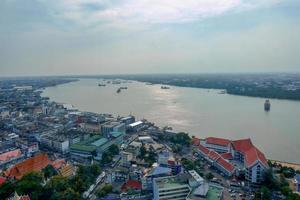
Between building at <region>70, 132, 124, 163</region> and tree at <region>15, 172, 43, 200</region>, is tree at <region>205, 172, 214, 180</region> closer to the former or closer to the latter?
building at <region>70, 132, 124, 163</region>

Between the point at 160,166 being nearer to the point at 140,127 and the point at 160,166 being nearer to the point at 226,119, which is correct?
the point at 140,127

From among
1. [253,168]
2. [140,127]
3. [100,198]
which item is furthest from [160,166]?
[140,127]

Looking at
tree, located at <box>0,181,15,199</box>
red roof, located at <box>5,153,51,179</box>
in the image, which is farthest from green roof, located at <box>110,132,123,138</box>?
tree, located at <box>0,181,15,199</box>

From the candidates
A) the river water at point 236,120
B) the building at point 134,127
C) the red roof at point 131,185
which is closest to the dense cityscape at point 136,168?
the red roof at point 131,185

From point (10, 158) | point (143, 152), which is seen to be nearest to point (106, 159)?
point (143, 152)

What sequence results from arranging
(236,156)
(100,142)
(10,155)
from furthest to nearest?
(100,142) → (10,155) → (236,156)

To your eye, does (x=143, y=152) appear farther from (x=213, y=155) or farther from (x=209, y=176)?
(x=209, y=176)
